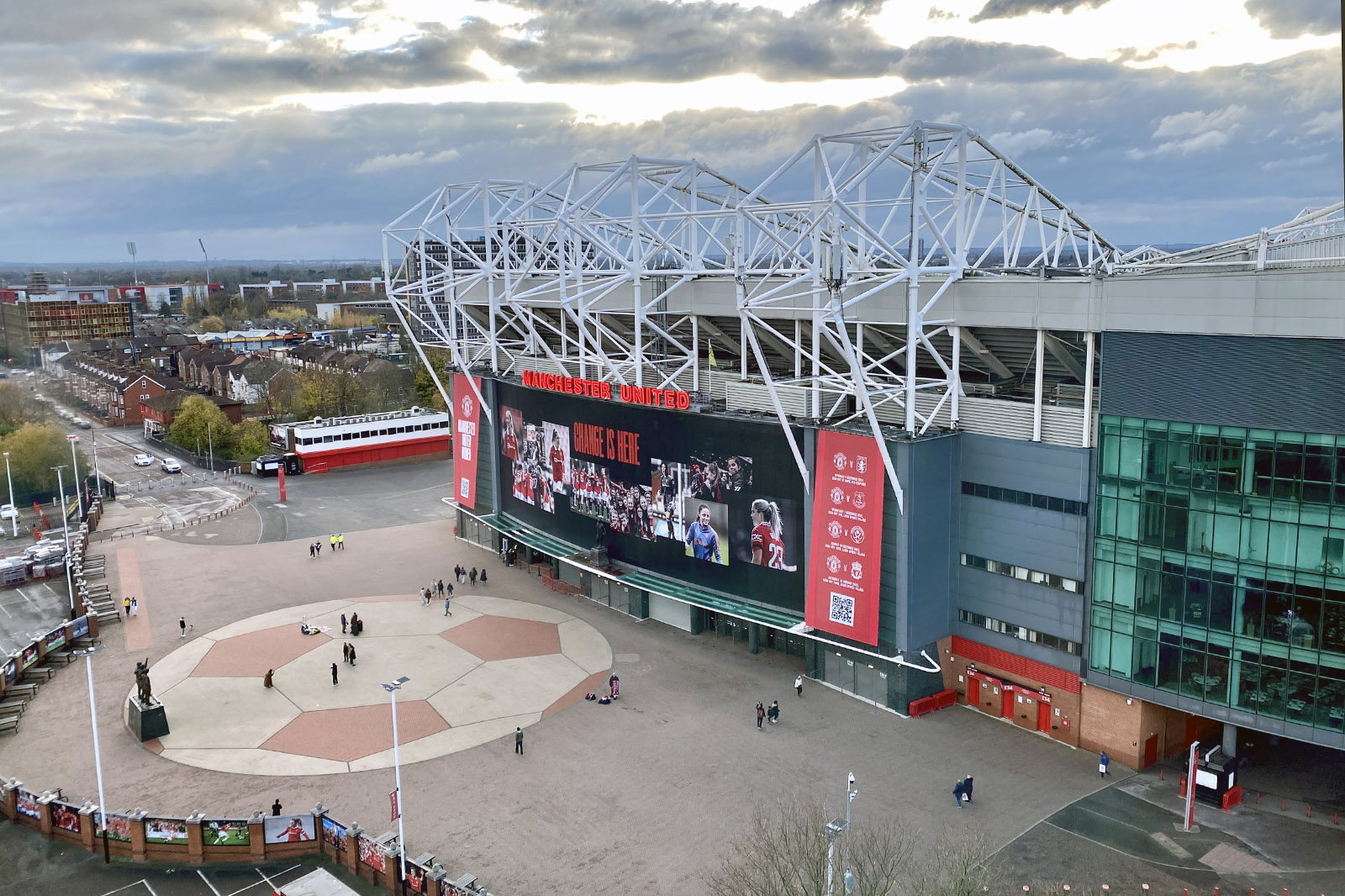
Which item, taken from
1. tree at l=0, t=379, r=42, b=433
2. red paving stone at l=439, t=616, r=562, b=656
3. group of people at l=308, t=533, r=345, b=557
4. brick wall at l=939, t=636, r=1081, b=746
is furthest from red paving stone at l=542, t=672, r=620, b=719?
tree at l=0, t=379, r=42, b=433

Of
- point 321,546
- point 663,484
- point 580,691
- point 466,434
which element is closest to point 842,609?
point 580,691

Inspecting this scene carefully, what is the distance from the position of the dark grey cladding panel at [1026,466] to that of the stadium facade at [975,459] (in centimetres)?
8

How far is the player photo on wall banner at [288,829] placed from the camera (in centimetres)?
2878

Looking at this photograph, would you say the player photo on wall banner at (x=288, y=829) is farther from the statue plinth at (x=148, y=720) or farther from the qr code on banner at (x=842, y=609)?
the qr code on banner at (x=842, y=609)

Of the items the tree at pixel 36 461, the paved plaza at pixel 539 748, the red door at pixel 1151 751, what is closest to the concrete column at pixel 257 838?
the paved plaza at pixel 539 748

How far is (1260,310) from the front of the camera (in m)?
28.2

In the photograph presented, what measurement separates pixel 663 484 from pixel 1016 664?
17.4m

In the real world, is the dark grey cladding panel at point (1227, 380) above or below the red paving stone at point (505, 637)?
above

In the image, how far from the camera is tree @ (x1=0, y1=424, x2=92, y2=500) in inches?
2918

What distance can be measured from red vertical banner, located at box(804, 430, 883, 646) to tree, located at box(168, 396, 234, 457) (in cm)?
7279

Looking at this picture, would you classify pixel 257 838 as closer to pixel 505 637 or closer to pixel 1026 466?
pixel 505 637

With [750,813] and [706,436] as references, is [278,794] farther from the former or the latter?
[706,436]

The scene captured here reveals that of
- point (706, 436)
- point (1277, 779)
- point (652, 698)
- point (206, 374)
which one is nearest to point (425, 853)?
point (652, 698)

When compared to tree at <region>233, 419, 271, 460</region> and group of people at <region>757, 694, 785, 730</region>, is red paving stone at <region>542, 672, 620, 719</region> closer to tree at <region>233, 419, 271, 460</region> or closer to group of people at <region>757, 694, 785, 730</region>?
group of people at <region>757, 694, 785, 730</region>
